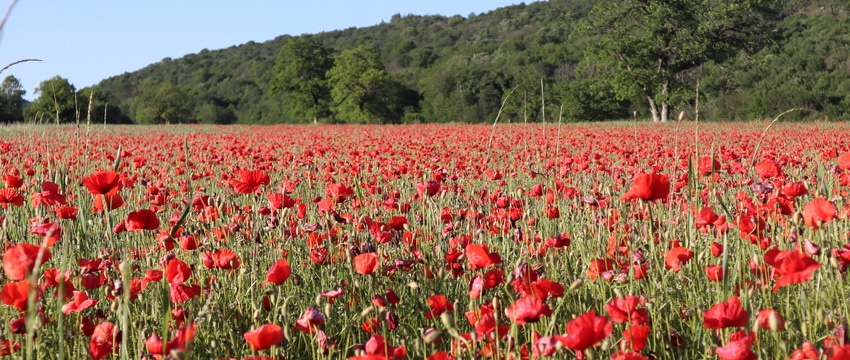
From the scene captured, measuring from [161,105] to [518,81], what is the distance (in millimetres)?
36752

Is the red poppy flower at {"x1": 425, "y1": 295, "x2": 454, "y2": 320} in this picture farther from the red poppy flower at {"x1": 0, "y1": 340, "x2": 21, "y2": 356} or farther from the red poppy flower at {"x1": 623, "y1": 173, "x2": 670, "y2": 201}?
the red poppy flower at {"x1": 0, "y1": 340, "x2": 21, "y2": 356}

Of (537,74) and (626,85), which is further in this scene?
(537,74)

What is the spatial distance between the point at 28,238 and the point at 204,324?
1795 mm

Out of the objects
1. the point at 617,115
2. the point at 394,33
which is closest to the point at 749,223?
the point at 617,115

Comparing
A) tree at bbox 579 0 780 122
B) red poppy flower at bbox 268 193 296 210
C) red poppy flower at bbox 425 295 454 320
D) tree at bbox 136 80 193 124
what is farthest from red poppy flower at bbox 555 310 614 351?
tree at bbox 136 80 193 124

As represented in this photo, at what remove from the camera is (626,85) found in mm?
30016

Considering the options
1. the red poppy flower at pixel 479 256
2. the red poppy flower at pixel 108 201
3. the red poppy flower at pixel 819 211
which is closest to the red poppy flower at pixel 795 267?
the red poppy flower at pixel 819 211

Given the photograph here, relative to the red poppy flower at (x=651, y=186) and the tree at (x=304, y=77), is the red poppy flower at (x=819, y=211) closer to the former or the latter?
the red poppy flower at (x=651, y=186)

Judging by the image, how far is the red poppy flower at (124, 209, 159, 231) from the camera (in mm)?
2154

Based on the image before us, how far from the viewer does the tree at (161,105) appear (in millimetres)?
70312

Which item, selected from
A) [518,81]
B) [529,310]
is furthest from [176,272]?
[518,81]

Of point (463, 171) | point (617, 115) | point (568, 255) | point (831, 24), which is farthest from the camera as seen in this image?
point (831, 24)

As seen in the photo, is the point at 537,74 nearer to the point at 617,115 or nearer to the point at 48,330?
the point at 617,115

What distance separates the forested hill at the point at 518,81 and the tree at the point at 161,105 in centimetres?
10
